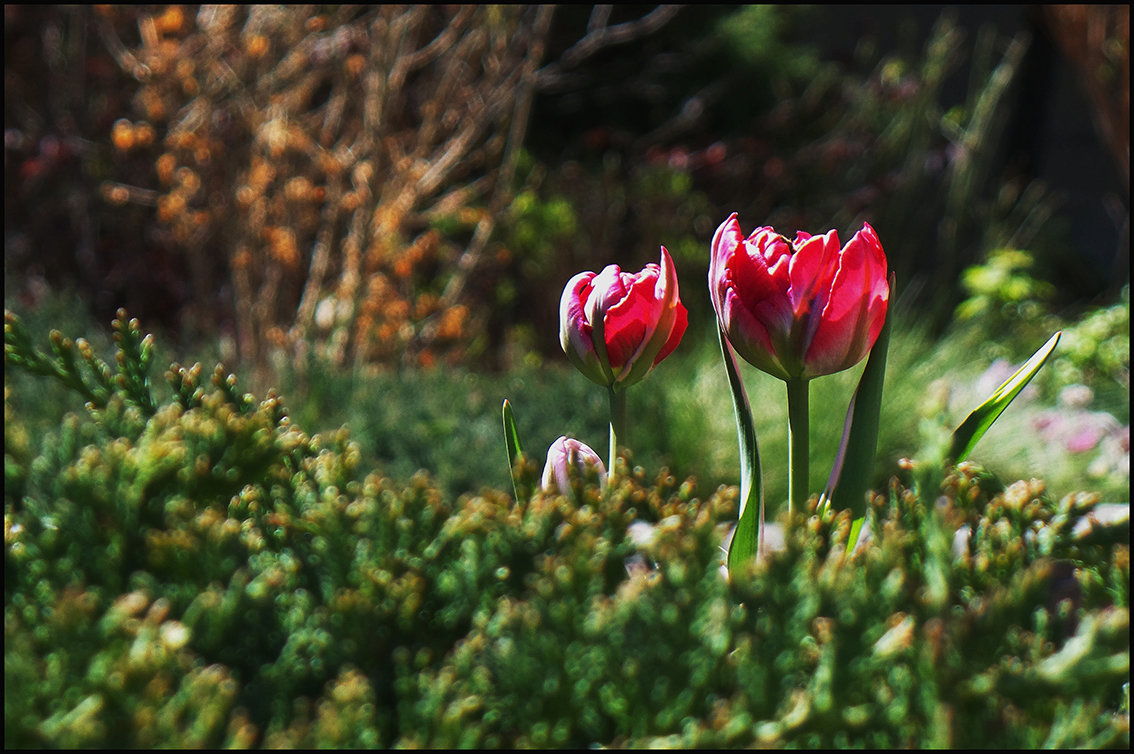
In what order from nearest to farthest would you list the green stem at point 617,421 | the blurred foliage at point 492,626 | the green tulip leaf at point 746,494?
the blurred foliage at point 492,626, the green tulip leaf at point 746,494, the green stem at point 617,421

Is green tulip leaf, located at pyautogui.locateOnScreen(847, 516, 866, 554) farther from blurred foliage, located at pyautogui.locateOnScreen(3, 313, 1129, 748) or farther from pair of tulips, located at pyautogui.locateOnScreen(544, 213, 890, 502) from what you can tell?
blurred foliage, located at pyautogui.locateOnScreen(3, 313, 1129, 748)

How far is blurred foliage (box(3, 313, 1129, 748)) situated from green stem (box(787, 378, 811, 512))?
168mm

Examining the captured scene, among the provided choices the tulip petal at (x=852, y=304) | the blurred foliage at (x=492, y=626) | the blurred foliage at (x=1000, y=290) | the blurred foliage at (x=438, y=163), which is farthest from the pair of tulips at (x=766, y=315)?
the blurred foliage at (x=1000, y=290)

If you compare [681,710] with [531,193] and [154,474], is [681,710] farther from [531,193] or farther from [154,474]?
[531,193]

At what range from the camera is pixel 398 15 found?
158 inches

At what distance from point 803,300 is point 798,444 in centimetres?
11

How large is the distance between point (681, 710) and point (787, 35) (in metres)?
7.10

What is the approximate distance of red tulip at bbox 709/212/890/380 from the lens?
729mm

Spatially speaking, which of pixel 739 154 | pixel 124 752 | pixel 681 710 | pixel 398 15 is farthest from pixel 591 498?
pixel 739 154

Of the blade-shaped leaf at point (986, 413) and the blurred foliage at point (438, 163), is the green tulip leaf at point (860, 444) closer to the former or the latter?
the blade-shaped leaf at point (986, 413)

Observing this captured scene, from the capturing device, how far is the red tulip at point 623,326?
30.5 inches

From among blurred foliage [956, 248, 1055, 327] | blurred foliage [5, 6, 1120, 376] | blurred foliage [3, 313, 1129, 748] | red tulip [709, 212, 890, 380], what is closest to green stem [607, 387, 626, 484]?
red tulip [709, 212, 890, 380]

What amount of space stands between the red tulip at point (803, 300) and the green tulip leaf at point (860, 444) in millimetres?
15

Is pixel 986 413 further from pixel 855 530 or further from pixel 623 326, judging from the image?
pixel 623 326
